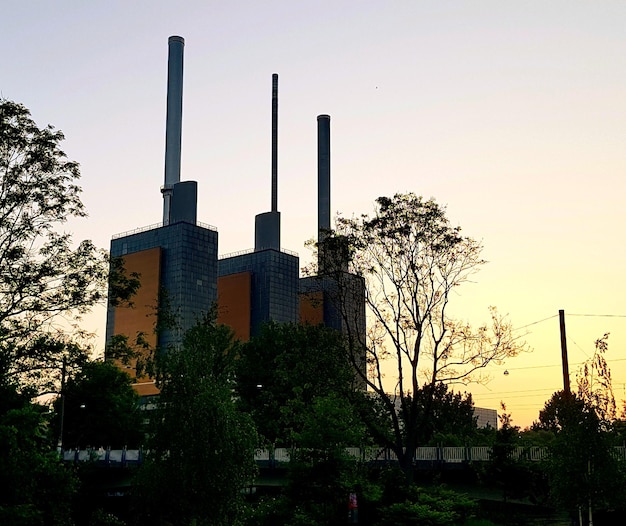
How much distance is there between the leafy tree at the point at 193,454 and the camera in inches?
1049

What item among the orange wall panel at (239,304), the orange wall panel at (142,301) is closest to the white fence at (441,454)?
the orange wall panel at (142,301)

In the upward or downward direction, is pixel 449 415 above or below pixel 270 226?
below

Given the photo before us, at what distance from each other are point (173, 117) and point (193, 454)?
149m

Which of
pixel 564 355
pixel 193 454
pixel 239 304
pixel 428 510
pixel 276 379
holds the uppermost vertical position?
pixel 239 304

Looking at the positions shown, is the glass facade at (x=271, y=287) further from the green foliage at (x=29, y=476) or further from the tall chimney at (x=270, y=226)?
the green foliage at (x=29, y=476)

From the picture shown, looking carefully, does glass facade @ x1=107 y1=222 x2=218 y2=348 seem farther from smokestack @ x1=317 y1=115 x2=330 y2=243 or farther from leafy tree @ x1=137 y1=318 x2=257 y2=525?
leafy tree @ x1=137 y1=318 x2=257 y2=525

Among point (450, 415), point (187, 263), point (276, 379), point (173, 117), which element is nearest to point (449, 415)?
point (450, 415)

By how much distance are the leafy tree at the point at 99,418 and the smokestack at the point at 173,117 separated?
3359 inches

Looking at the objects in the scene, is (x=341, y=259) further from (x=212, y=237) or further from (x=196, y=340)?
(x=212, y=237)

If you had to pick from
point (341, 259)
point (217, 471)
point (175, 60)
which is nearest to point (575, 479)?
point (217, 471)

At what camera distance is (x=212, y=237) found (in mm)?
176000

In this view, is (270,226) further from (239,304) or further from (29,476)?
(29,476)

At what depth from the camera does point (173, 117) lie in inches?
6629

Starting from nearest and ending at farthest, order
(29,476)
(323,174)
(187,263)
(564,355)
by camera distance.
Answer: (29,476), (564,355), (187,263), (323,174)
